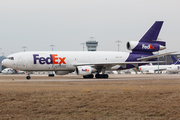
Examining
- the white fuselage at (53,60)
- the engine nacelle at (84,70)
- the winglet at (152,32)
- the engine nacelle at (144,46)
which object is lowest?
the engine nacelle at (84,70)

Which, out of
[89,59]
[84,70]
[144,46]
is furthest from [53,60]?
[144,46]

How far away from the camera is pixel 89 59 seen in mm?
45844

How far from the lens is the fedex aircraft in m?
42.5

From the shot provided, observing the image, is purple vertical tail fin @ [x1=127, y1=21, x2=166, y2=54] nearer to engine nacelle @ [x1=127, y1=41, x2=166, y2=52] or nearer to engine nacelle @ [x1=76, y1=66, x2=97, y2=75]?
engine nacelle @ [x1=127, y1=41, x2=166, y2=52]

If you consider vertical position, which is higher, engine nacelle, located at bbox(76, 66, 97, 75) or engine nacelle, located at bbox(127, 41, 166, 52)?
engine nacelle, located at bbox(127, 41, 166, 52)

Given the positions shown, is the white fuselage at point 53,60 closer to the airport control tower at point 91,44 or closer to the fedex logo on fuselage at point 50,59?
the fedex logo on fuselage at point 50,59

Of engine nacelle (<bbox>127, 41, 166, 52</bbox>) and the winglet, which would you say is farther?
the winglet

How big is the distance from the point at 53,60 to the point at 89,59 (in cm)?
638

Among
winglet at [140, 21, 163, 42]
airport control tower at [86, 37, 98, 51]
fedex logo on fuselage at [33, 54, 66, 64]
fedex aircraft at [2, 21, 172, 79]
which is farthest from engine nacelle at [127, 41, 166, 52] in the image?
airport control tower at [86, 37, 98, 51]

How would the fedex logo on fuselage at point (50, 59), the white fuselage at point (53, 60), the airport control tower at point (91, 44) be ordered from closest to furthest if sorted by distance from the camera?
1. the white fuselage at point (53, 60)
2. the fedex logo on fuselage at point (50, 59)
3. the airport control tower at point (91, 44)

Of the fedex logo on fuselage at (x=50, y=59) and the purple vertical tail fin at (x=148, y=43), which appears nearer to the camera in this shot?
the fedex logo on fuselage at (x=50, y=59)

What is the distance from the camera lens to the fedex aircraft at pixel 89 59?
4253 centimetres

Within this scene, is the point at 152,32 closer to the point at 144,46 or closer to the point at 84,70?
the point at 144,46

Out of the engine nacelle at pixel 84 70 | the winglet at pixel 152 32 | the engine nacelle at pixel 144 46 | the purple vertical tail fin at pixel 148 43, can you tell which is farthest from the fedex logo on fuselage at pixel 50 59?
the winglet at pixel 152 32
